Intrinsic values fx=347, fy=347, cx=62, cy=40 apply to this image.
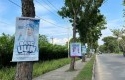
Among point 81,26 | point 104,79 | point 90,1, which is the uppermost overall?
point 90,1

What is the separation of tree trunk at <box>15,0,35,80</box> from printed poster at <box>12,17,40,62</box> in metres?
0.15

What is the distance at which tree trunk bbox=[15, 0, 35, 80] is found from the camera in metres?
7.93

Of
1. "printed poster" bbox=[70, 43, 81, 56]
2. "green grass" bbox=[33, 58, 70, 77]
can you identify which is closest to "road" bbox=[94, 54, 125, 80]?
"printed poster" bbox=[70, 43, 81, 56]

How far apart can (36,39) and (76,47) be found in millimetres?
16189

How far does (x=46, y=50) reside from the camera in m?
36.1

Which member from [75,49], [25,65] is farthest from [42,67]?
[25,65]

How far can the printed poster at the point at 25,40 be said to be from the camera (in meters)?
7.91

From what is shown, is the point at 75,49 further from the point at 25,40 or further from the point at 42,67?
the point at 25,40

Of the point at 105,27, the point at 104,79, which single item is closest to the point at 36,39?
the point at 104,79

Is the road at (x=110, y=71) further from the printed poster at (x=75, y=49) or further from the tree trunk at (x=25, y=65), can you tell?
the tree trunk at (x=25, y=65)

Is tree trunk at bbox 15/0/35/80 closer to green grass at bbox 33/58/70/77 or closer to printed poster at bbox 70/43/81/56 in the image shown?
green grass at bbox 33/58/70/77

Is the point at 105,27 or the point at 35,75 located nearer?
the point at 35,75

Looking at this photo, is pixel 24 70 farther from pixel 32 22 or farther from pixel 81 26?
pixel 81 26

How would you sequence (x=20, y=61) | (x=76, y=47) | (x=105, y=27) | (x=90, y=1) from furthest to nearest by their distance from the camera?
(x=105, y=27), (x=90, y=1), (x=76, y=47), (x=20, y=61)
